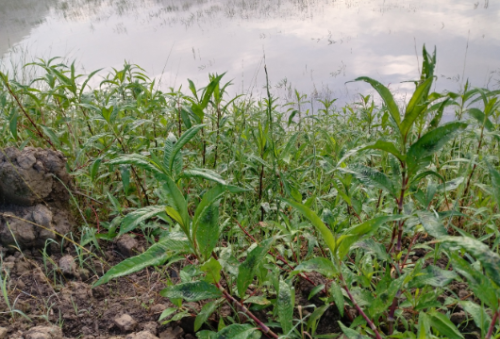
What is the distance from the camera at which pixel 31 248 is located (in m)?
2.39

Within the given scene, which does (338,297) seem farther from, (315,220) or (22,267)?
(22,267)

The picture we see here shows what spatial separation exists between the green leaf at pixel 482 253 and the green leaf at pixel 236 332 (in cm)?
77

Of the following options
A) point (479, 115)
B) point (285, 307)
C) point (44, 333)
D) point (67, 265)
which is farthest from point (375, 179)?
point (67, 265)

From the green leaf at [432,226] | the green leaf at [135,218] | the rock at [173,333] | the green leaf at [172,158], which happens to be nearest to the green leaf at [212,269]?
the green leaf at [135,218]

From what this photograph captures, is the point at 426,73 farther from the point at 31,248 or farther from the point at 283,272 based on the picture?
the point at 31,248

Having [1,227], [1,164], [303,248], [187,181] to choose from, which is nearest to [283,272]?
[303,248]

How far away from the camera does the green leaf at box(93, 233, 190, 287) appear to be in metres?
1.29

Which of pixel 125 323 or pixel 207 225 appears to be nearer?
pixel 207 225

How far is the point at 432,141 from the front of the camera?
1361 millimetres

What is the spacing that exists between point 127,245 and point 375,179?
5.09ft

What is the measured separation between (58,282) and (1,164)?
0.86 m

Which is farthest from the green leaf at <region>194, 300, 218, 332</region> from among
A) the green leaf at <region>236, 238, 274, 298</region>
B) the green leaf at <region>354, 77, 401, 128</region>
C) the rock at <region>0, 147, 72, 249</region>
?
the rock at <region>0, 147, 72, 249</region>

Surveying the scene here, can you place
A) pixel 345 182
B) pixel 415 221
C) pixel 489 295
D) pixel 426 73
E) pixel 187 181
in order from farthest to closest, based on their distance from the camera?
1. pixel 187 181
2. pixel 345 182
3. pixel 415 221
4. pixel 426 73
5. pixel 489 295

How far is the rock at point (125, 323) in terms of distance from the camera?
1789 millimetres
